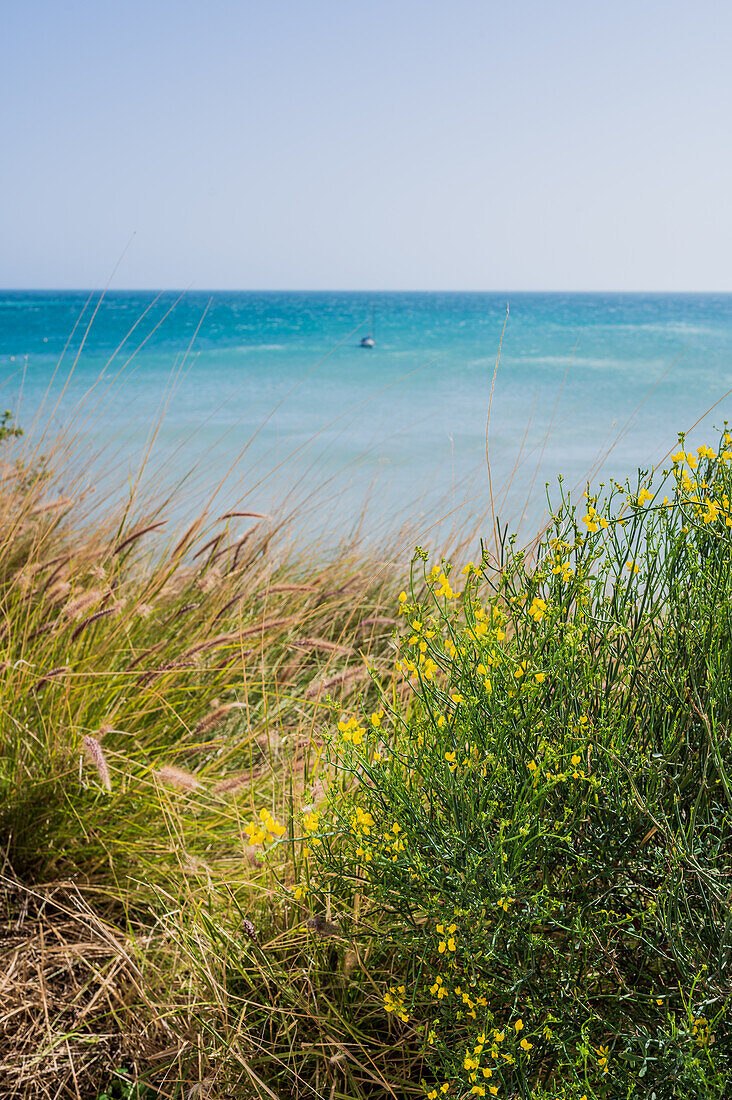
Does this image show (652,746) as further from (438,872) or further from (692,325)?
(692,325)

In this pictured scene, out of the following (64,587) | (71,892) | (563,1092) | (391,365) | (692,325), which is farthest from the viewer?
(692,325)

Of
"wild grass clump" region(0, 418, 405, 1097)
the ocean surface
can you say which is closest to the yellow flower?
"wild grass clump" region(0, 418, 405, 1097)

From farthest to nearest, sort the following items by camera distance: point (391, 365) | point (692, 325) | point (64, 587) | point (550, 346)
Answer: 1. point (692, 325)
2. point (550, 346)
3. point (391, 365)
4. point (64, 587)

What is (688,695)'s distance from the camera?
3.37 feet

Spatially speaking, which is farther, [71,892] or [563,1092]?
[71,892]

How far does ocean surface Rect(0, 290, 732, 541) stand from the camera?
3.04m

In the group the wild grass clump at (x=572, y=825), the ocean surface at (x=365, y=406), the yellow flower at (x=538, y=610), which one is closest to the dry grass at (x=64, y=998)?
the wild grass clump at (x=572, y=825)

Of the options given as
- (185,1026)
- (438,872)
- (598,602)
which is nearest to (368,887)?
(438,872)

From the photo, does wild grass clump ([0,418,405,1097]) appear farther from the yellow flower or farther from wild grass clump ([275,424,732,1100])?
the yellow flower

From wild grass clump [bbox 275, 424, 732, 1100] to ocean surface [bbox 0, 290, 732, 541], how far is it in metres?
0.78

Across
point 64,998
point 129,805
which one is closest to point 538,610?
point 129,805

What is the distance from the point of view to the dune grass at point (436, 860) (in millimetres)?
958

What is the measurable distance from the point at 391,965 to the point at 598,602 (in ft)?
2.30

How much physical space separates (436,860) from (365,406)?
1314cm
